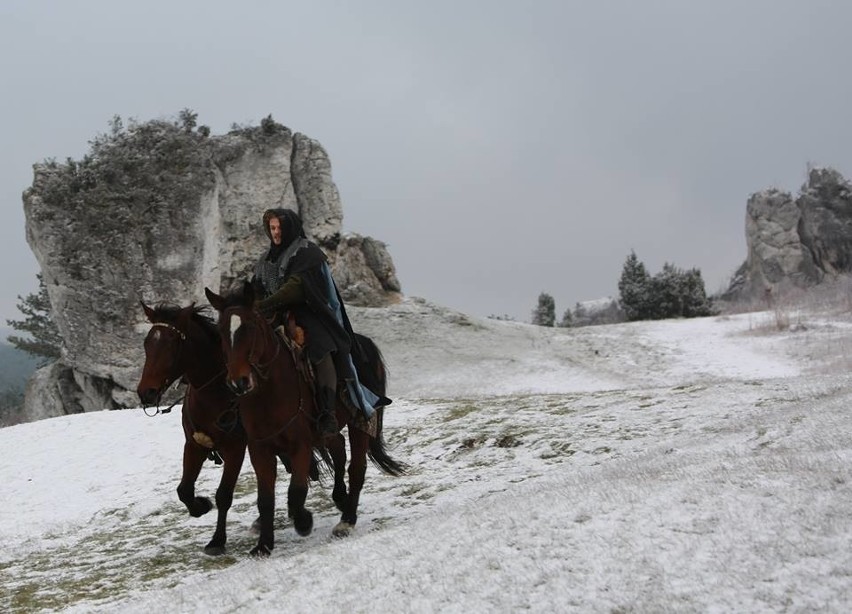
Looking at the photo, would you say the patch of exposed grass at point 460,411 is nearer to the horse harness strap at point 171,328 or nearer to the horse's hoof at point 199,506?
the horse's hoof at point 199,506

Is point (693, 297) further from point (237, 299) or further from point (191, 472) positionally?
point (237, 299)

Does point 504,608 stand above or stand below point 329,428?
below

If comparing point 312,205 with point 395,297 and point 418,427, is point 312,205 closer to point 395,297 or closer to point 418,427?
point 395,297

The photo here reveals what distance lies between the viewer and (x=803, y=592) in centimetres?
338

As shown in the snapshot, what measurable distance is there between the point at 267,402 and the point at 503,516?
7.68 ft

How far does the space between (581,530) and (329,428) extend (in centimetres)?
288

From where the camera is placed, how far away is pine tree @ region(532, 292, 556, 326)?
46.2 m

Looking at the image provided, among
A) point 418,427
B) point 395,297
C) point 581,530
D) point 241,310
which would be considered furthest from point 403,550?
point 395,297

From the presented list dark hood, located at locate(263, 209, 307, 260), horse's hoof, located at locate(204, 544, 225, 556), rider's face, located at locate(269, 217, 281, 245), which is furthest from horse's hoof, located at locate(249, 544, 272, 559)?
rider's face, located at locate(269, 217, 281, 245)

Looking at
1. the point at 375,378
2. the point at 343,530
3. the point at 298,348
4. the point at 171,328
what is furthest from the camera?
the point at 375,378

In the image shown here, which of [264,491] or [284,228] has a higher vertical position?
[284,228]

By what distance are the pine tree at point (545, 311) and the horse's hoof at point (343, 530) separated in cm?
3980

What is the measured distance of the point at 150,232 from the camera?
30.0m

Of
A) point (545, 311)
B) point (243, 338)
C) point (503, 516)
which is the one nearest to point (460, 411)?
point (243, 338)
